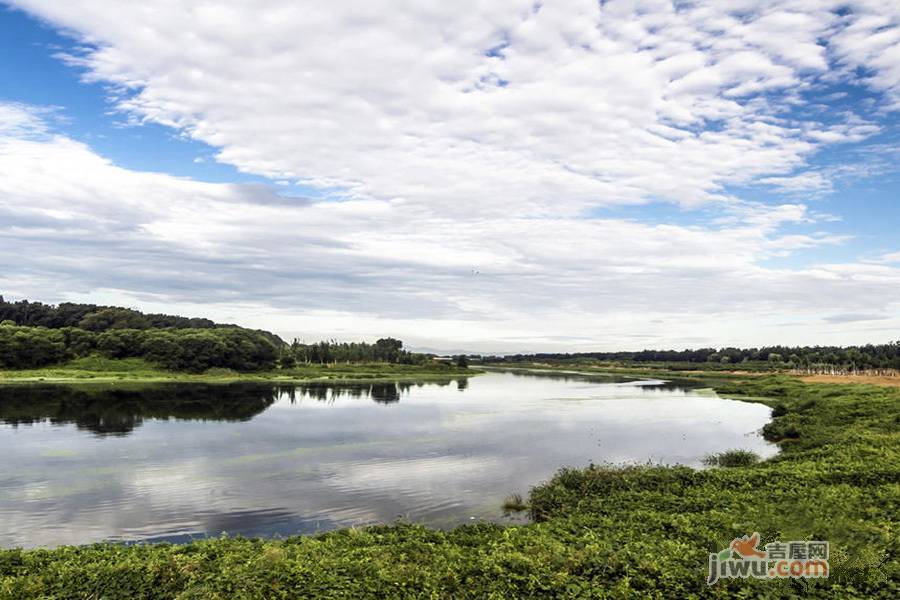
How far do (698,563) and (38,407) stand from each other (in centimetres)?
6788

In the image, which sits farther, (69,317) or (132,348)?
(69,317)

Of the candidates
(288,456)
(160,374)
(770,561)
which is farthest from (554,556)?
(160,374)

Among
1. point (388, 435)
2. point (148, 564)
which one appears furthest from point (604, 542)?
point (388, 435)

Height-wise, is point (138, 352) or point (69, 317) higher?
point (69, 317)

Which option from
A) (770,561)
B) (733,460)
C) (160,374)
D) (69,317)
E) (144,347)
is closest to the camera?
(770,561)

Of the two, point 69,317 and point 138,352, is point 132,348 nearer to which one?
point 138,352

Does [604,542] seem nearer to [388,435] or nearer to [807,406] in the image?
[388,435]

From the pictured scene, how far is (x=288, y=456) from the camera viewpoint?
1395 inches

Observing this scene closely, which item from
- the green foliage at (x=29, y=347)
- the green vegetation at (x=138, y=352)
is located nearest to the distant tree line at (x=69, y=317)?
the green vegetation at (x=138, y=352)

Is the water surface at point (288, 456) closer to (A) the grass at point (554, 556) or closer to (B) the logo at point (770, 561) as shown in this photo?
(A) the grass at point (554, 556)

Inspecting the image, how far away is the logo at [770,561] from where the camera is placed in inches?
472

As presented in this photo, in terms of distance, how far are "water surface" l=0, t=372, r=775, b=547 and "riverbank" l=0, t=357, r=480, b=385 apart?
28.9 meters

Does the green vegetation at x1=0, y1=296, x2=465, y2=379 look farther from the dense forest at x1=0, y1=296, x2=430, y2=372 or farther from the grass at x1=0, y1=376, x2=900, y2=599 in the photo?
the grass at x1=0, y1=376, x2=900, y2=599

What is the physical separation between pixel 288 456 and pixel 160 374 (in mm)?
89236
